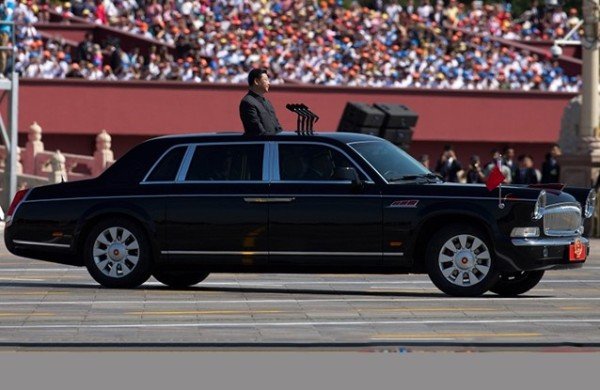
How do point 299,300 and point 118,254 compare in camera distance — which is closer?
point 299,300

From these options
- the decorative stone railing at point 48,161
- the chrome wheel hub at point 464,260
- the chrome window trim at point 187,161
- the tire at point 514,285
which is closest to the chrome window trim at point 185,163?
the chrome window trim at point 187,161

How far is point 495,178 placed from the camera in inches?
647

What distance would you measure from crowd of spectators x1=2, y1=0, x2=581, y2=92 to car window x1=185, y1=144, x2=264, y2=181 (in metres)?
31.3

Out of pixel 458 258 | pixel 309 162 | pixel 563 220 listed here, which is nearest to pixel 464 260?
pixel 458 258

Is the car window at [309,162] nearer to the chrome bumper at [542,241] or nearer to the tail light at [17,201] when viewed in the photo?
the chrome bumper at [542,241]

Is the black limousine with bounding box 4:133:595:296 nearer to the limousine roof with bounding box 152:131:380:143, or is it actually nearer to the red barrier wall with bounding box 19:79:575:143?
the limousine roof with bounding box 152:131:380:143

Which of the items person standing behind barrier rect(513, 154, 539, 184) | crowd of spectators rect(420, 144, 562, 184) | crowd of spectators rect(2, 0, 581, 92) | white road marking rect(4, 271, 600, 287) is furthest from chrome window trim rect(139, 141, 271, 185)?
crowd of spectators rect(2, 0, 581, 92)

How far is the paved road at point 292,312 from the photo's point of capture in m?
12.7

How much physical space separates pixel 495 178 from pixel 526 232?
1.90ft

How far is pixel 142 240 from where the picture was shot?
17.5 m

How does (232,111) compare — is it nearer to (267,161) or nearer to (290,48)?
(290,48)

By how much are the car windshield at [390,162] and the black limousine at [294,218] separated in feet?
0.06

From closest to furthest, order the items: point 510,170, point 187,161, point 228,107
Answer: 1. point 187,161
2. point 510,170
3. point 228,107

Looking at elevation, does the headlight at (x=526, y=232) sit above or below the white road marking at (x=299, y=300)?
above
